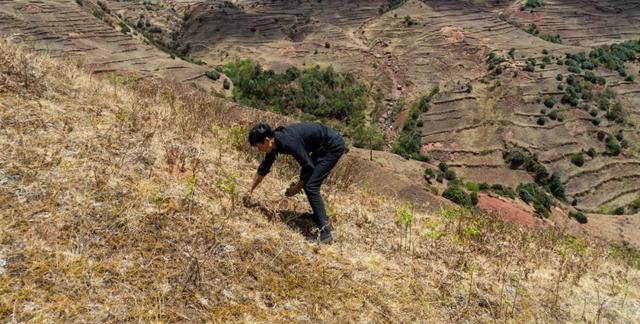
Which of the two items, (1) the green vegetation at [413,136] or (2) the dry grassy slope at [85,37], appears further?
A: (2) the dry grassy slope at [85,37]

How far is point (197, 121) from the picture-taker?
743 centimetres

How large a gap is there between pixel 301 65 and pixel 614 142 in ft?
120

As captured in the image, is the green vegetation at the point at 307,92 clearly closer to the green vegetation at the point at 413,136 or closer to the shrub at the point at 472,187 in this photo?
the green vegetation at the point at 413,136

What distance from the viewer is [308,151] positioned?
4.79m

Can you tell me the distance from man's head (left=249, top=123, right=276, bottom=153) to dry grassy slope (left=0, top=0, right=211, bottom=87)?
43.7m

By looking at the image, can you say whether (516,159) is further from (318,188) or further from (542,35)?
(542,35)

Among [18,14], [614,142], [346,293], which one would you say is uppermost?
[346,293]

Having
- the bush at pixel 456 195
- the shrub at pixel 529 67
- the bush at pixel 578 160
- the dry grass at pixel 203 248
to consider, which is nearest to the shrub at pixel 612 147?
the bush at pixel 578 160

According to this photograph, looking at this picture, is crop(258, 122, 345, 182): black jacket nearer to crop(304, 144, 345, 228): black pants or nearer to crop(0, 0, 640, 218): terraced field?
crop(304, 144, 345, 228): black pants

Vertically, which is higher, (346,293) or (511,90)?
(346,293)

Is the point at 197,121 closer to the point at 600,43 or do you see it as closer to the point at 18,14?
the point at 18,14

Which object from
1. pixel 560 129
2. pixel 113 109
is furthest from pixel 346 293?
pixel 560 129

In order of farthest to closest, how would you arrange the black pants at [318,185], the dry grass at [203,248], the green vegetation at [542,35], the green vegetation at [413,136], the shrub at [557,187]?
the green vegetation at [542,35] < the green vegetation at [413,136] < the shrub at [557,187] < the black pants at [318,185] < the dry grass at [203,248]

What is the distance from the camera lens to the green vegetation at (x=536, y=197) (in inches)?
1139
